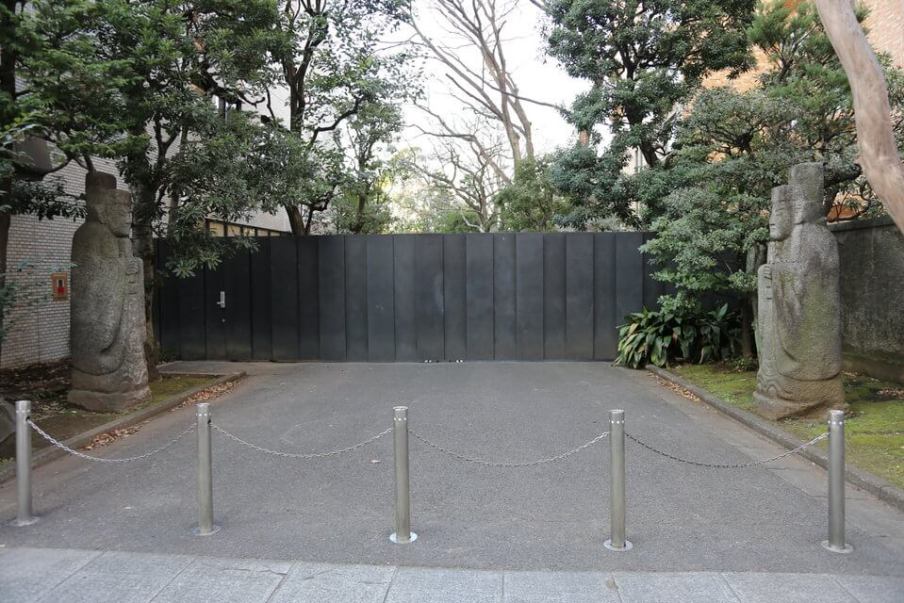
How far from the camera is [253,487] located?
602 cm

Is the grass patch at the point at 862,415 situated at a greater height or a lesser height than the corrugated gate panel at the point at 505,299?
lesser

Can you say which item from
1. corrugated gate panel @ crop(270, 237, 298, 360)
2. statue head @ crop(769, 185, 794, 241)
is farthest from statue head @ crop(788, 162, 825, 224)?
corrugated gate panel @ crop(270, 237, 298, 360)

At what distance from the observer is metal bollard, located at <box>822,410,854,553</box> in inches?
179

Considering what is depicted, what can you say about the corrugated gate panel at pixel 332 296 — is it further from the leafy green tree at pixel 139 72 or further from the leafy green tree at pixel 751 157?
the leafy green tree at pixel 751 157

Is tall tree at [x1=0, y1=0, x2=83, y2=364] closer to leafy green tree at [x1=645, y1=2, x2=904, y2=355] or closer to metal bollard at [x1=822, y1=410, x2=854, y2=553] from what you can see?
metal bollard at [x1=822, y1=410, x2=854, y2=553]

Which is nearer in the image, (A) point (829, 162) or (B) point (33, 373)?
(A) point (829, 162)

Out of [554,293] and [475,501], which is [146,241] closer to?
[554,293]

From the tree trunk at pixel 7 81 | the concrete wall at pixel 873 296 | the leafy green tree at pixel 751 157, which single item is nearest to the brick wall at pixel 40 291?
the tree trunk at pixel 7 81

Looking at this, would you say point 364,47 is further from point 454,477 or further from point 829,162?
point 454,477

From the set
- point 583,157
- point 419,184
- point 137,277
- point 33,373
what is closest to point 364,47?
point 583,157

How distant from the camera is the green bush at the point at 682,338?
12883 millimetres

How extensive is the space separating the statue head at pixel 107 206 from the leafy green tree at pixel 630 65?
978 centimetres

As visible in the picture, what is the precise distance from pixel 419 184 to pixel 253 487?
35402 millimetres

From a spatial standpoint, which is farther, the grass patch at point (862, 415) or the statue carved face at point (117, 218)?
the statue carved face at point (117, 218)
